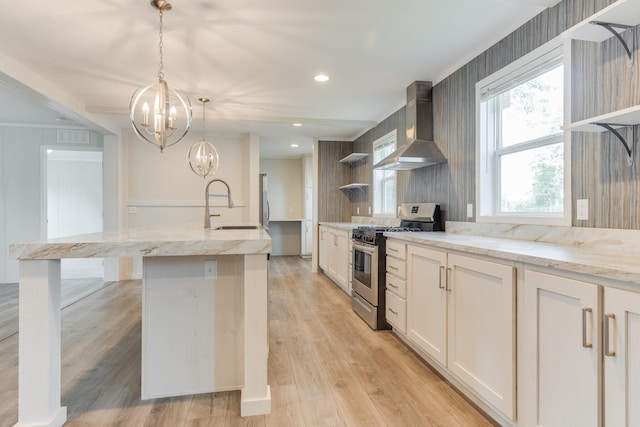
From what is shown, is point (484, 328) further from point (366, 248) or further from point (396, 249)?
point (366, 248)

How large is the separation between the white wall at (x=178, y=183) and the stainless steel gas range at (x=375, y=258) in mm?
2658

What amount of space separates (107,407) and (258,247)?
1271 mm

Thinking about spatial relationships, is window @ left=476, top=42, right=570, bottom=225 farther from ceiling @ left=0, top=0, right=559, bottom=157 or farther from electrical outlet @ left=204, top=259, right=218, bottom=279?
electrical outlet @ left=204, top=259, right=218, bottom=279

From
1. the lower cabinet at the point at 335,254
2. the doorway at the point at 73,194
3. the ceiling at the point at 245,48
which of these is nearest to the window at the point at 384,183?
the ceiling at the point at 245,48

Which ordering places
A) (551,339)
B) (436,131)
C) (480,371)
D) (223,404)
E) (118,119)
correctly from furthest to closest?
(118,119) → (436,131) → (223,404) → (480,371) → (551,339)

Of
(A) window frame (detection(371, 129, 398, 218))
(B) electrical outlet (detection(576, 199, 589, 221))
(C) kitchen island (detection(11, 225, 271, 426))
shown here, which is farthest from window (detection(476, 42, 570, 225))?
(C) kitchen island (detection(11, 225, 271, 426))

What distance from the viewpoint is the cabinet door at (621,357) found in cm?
105

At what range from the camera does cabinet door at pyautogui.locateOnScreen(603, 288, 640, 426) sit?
1050mm

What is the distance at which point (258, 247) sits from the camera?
1758 mm

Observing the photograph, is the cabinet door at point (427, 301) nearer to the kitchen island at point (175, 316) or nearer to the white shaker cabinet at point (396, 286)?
the white shaker cabinet at point (396, 286)

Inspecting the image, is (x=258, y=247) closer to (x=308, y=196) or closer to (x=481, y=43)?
(x=481, y=43)

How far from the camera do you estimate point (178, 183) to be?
225 inches

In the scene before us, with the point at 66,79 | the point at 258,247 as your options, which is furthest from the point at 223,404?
the point at 66,79

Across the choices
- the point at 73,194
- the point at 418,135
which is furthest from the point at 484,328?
the point at 73,194
